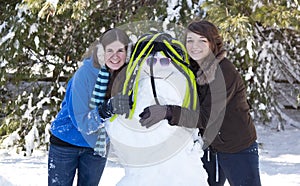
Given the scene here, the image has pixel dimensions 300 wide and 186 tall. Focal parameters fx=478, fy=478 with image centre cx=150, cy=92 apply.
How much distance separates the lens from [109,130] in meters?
2.62

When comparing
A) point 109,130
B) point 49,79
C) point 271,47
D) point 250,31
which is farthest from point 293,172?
point 49,79

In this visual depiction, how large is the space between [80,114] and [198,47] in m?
0.79

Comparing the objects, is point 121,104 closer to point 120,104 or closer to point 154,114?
point 120,104

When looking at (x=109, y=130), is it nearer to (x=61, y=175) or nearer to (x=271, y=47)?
(x=61, y=175)

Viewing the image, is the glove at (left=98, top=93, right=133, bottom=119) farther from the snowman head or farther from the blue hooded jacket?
the blue hooded jacket

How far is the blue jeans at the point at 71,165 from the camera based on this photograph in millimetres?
3094

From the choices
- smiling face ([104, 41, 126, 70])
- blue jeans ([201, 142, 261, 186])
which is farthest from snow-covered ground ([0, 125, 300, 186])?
smiling face ([104, 41, 126, 70])

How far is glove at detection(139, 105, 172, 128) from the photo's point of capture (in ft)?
7.68

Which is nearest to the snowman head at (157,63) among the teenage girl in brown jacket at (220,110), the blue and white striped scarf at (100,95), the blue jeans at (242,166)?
the teenage girl in brown jacket at (220,110)

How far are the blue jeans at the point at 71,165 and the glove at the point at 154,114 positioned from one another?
888mm

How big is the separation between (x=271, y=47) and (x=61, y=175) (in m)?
6.02

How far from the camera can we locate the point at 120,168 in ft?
19.2

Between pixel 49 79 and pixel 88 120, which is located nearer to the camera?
pixel 88 120

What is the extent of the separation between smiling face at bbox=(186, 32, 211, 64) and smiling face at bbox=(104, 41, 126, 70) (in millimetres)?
386
